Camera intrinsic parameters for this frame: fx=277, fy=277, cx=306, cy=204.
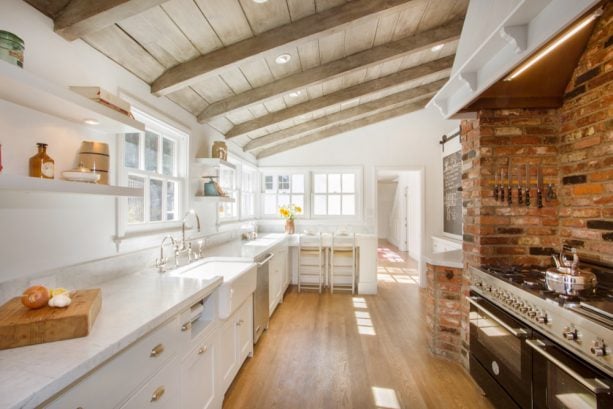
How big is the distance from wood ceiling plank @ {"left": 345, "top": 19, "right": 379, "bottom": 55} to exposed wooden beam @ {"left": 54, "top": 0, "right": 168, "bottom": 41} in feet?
5.13

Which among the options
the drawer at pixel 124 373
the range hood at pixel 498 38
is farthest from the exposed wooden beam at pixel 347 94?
the drawer at pixel 124 373

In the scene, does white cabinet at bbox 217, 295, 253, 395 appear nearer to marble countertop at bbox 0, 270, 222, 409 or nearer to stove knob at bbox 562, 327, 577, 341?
marble countertop at bbox 0, 270, 222, 409

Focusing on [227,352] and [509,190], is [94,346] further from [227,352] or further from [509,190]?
[509,190]

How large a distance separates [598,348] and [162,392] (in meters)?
1.79

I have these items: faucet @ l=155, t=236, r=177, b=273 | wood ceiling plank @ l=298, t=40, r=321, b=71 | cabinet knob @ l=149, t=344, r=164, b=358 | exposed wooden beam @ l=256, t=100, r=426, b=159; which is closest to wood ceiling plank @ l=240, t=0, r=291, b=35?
wood ceiling plank @ l=298, t=40, r=321, b=71

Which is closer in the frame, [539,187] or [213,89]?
[539,187]

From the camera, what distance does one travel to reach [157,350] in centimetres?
119

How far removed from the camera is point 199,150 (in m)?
2.85

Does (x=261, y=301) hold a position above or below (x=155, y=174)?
below

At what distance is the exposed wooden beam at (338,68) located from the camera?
2.58 m

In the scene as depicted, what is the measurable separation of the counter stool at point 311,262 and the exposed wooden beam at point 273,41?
291 cm

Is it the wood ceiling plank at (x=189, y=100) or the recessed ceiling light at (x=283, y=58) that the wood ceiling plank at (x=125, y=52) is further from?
the recessed ceiling light at (x=283, y=58)

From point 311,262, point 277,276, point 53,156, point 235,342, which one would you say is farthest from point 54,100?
point 311,262

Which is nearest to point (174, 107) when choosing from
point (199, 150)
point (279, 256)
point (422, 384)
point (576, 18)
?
point (199, 150)
